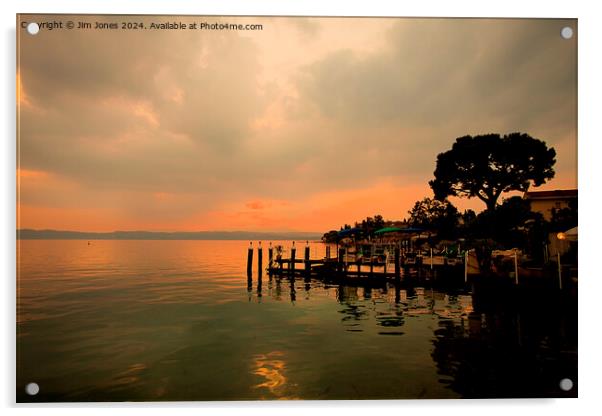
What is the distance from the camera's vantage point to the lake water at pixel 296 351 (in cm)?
514

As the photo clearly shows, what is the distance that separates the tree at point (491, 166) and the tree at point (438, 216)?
556 mm

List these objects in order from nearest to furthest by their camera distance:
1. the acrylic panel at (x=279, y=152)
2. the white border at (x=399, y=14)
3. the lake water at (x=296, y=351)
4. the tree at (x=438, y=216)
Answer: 1. the white border at (x=399, y=14)
2. the lake water at (x=296, y=351)
3. the acrylic panel at (x=279, y=152)
4. the tree at (x=438, y=216)

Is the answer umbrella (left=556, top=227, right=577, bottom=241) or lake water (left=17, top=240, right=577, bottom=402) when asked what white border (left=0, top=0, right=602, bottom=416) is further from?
umbrella (left=556, top=227, right=577, bottom=241)

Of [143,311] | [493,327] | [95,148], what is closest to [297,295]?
[143,311]

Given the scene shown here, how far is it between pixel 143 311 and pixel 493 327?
7.48 m

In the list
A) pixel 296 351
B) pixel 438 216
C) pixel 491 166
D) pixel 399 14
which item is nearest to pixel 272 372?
pixel 296 351

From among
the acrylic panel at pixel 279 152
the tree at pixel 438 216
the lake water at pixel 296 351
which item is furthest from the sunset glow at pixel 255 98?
the tree at pixel 438 216

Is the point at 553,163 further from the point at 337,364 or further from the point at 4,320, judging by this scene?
the point at 4,320

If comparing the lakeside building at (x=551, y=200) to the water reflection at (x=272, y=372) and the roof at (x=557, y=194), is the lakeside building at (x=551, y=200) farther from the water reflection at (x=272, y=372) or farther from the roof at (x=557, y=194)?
the water reflection at (x=272, y=372)

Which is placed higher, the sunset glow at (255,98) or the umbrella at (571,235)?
the sunset glow at (255,98)

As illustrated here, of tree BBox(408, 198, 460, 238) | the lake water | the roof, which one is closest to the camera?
the lake water

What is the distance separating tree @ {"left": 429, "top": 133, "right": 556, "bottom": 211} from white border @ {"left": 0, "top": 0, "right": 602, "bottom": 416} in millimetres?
1020

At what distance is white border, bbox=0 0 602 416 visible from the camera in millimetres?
4930

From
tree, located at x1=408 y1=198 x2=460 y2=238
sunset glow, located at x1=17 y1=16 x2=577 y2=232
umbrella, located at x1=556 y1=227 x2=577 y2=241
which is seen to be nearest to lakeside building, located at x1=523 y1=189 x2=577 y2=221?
sunset glow, located at x1=17 y1=16 x2=577 y2=232
